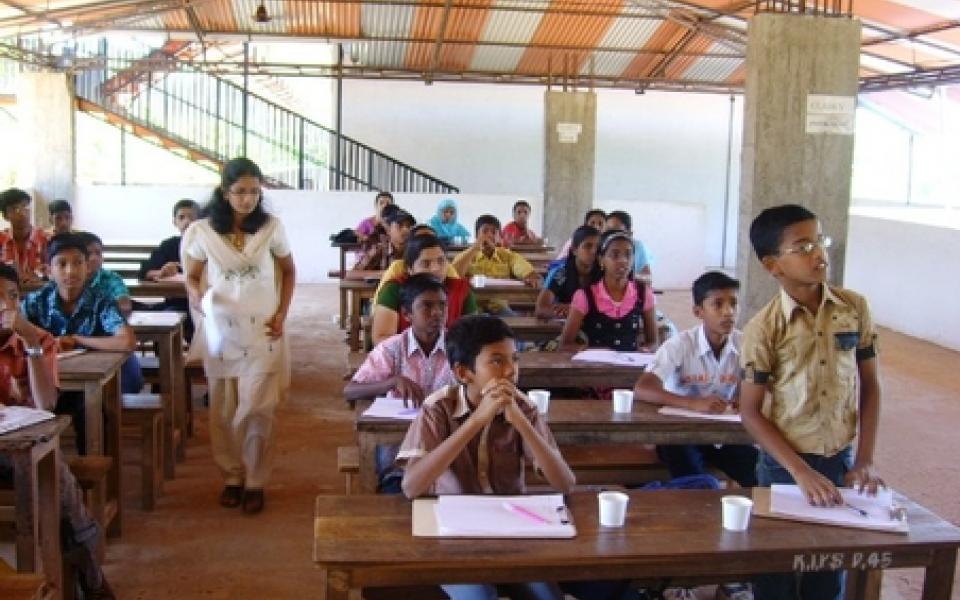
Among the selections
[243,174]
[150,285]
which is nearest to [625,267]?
[243,174]

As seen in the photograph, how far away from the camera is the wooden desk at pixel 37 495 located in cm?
290

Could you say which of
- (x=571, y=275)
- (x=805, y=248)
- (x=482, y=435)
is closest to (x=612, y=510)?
→ (x=482, y=435)

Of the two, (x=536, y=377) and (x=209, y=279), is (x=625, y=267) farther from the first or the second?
(x=209, y=279)

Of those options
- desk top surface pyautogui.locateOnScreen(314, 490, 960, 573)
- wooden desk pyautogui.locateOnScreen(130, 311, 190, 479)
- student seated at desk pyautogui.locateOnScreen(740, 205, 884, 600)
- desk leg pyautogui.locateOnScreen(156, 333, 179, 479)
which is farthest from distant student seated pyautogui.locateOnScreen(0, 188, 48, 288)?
student seated at desk pyautogui.locateOnScreen(740, 205, 884, 600)

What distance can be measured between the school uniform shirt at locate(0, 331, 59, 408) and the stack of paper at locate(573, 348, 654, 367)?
6.88 feet

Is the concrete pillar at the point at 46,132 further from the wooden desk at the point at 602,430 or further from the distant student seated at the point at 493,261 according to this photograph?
the wooden desk at the point at 602,430

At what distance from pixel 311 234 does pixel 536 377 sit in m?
10.4

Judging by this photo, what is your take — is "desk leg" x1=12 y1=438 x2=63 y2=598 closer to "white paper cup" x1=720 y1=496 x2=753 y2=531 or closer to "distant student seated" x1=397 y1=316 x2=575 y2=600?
"distant student seated" x1=397 y1=316 x2=575 y2=600

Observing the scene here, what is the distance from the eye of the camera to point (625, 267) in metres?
4.83

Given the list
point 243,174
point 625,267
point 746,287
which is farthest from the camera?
point 746,287

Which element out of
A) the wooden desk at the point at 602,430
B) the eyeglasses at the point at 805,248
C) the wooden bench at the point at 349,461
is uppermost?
the eyeglasses at the point at 805,248

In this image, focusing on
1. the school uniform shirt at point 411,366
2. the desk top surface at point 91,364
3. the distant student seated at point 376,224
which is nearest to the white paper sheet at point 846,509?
the school uniform shirt at point 411,366

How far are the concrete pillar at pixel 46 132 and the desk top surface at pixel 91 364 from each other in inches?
376

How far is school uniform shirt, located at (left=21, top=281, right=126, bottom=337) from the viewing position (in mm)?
4250
